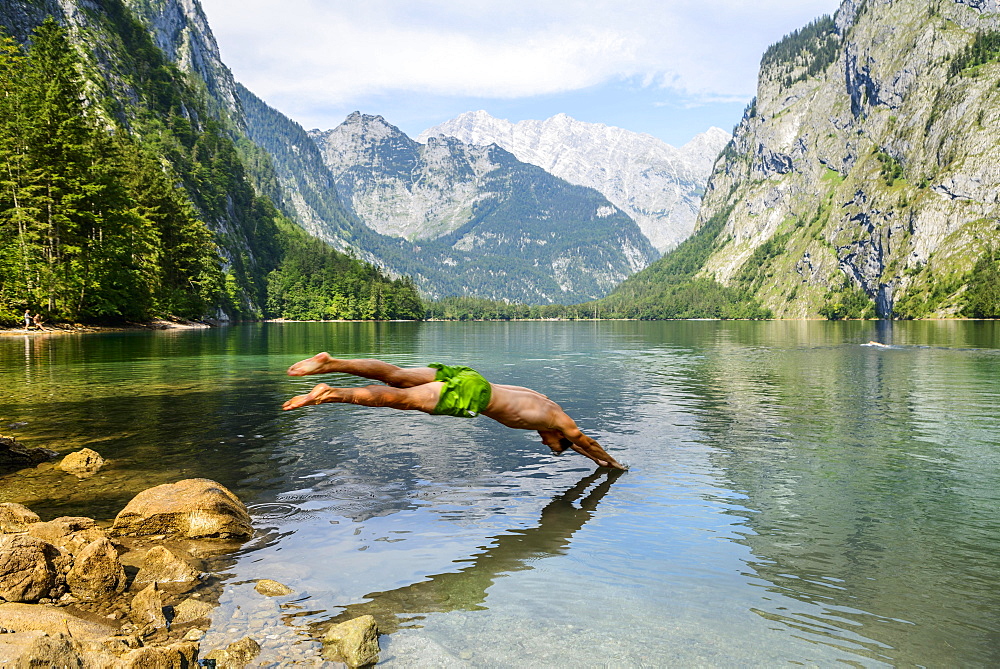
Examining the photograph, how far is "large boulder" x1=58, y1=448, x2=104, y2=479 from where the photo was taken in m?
15.9

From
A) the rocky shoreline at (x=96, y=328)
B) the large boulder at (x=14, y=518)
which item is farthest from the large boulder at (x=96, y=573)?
the rocky shoreline at (x=96, y=328)

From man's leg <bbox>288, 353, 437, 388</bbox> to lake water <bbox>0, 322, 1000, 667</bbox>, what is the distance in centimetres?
293

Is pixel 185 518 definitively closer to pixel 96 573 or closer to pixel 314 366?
pixel 96 573

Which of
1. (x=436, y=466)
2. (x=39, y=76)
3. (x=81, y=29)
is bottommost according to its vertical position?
(x=436, y=466)

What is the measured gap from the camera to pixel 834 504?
44.7ft

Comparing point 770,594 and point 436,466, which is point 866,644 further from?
point 436,466

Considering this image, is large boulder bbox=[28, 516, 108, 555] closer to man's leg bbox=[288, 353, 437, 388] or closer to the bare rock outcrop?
the bare rock outcrop

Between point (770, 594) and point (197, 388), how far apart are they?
106 feet

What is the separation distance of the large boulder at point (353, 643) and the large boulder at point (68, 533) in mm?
4366

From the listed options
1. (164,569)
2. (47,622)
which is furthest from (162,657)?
(164,569)

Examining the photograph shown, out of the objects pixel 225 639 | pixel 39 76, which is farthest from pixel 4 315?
pixel 225 639

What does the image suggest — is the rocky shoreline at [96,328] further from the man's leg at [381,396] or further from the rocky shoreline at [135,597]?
the man's leg at [381,396]

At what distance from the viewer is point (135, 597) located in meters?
8.38

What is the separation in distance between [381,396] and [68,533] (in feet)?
17.7
